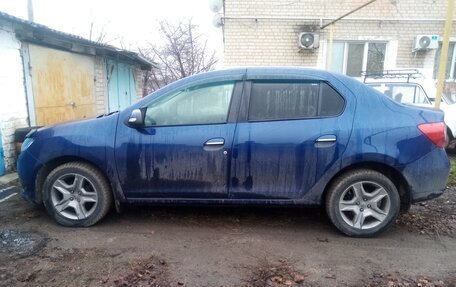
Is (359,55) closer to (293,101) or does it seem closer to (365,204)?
(293,101)

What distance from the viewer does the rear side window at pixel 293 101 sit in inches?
137

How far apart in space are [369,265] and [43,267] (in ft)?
9.25

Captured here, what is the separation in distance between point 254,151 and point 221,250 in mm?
1006

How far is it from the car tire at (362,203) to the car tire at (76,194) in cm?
239

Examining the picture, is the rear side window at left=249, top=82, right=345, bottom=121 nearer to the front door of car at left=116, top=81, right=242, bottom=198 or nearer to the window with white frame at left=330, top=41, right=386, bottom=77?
the front door of car at left=116, top=81, right=242, bottom=198

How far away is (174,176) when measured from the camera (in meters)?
3.56

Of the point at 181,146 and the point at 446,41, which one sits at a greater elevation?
the point at 446,41

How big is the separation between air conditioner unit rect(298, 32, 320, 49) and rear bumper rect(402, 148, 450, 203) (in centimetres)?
806

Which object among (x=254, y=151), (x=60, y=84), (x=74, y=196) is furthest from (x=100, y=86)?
(x=254, y=151)

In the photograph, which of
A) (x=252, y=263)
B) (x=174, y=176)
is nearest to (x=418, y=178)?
(x=252, y=263)

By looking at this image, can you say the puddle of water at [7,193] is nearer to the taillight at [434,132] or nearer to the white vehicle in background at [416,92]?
the taillight at [434,132]

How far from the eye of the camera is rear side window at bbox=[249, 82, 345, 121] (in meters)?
3.47

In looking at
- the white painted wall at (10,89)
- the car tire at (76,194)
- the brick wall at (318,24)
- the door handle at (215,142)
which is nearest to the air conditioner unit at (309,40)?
the brick wall at (318,24)

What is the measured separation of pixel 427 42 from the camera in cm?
1058
